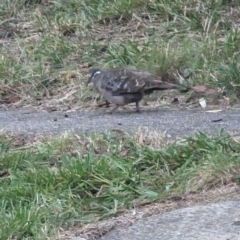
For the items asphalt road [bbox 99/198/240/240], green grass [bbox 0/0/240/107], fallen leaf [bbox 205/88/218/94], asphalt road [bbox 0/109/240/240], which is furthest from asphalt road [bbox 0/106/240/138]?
asphalt road [bbox 99/198/240/240]

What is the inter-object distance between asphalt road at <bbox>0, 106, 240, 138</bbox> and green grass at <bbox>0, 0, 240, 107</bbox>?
789 millimetres

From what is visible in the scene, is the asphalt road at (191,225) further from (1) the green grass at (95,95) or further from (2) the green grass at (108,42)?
(2) the green grass at (108,42)

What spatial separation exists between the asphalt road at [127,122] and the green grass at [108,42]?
Answer: 0.79 meters

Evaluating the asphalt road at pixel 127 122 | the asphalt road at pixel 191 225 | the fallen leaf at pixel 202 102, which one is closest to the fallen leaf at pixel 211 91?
the fallen leaf at pixel 202 102

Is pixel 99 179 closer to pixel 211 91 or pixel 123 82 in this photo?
pixel 123 82

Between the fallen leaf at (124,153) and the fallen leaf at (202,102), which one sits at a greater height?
the fallen leaf at (124,153)

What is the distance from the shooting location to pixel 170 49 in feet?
34.2

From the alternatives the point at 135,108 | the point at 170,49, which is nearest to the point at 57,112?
the point at 135,108

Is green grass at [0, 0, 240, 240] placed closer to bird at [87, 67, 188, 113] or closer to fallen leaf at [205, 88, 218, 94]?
fallen leaf at [205, 88, 218, 94]

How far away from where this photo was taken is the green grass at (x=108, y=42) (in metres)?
10.2

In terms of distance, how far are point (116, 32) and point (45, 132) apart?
4152 millimetres

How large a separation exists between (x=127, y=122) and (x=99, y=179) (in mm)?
2126

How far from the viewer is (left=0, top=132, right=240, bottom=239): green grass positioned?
18.7ft

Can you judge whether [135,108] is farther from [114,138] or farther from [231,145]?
[231,145]
